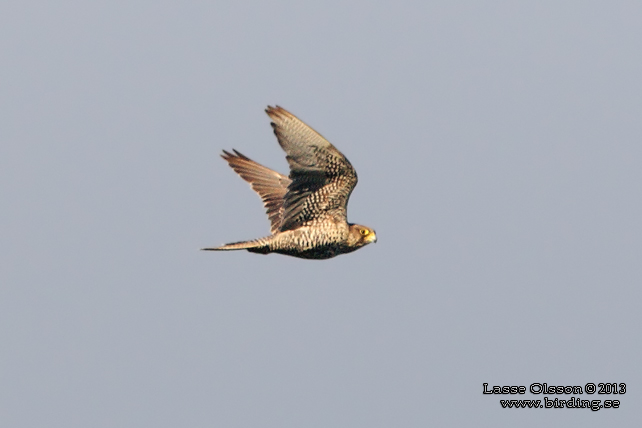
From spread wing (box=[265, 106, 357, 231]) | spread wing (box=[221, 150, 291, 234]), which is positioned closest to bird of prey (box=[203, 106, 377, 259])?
spread wing (box=[265, 106, 357, 231])

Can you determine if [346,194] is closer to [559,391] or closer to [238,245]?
[238,245]

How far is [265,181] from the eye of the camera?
1345 cm

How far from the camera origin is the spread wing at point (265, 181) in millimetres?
12914

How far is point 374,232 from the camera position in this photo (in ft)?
38.2

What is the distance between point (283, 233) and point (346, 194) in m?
0.95

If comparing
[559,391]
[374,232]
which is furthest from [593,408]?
[374,232]

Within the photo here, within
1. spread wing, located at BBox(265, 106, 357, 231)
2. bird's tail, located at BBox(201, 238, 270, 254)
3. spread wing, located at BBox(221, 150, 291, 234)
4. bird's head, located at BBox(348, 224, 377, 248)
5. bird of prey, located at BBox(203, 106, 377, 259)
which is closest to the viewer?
spread wing, located at BBox(265, 106, 357, 231)

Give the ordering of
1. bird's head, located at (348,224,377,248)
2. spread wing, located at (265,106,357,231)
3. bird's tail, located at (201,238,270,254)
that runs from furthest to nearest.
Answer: bird's head, located at (348,224,377,248)
bird's tail, located at (201,238,270,254)
spread wing, located at (265,106,357,231)

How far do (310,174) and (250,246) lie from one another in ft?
3.72

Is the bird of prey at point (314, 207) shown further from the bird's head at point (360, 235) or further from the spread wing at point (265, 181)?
the spread wing at point (265, 181)

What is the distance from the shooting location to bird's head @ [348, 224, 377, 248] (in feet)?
37.9

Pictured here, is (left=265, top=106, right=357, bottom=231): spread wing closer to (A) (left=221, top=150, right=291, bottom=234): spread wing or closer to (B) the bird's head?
(B) the bird's head

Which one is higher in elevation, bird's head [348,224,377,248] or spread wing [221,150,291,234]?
spread wing [221,150,291,234]

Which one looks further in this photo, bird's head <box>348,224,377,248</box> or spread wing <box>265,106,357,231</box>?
bird's head <box>348,224,377,248</box>
